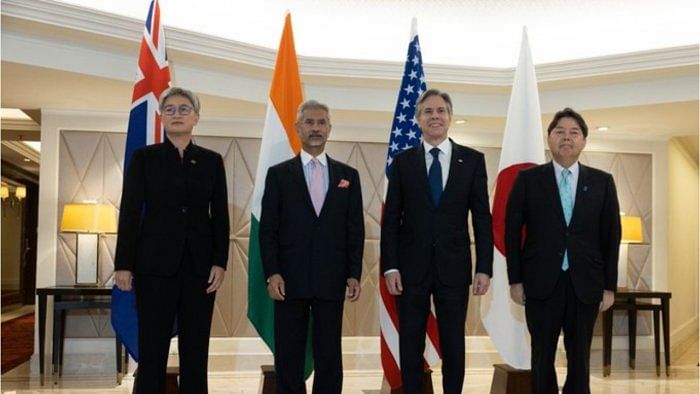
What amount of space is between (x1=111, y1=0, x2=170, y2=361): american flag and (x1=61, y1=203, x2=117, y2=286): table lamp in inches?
77.5

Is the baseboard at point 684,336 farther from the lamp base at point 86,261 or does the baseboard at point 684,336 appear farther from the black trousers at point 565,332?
the lamp base at point 86,261

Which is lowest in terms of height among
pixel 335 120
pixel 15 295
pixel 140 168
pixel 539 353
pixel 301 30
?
pixel 15 295

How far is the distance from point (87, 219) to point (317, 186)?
123 inches

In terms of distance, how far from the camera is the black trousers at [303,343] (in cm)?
293

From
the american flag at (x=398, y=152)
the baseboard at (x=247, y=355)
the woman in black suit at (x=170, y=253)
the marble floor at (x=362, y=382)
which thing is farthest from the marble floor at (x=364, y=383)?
the woman in black suit at (x=170, y=253)

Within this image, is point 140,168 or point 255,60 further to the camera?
point 255,60

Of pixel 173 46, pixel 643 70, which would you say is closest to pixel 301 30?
pixel 173 46

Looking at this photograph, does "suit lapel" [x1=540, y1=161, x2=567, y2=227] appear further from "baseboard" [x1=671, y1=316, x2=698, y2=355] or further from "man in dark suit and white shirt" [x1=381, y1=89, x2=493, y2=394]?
"baseboard" [x1=671, y1=316, x2=698, y2=355]

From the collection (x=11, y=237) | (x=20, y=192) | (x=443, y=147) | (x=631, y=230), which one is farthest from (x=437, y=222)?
(x=11, y=237)

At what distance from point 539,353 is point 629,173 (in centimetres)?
461

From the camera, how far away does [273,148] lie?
12.3 feet

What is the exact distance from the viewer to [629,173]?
691cm

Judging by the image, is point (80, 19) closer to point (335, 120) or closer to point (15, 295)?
point (335, 120)

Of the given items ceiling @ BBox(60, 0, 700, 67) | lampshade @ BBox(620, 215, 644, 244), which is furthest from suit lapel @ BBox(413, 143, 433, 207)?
lampshade @ BBox(620, 215, 644, 244)
